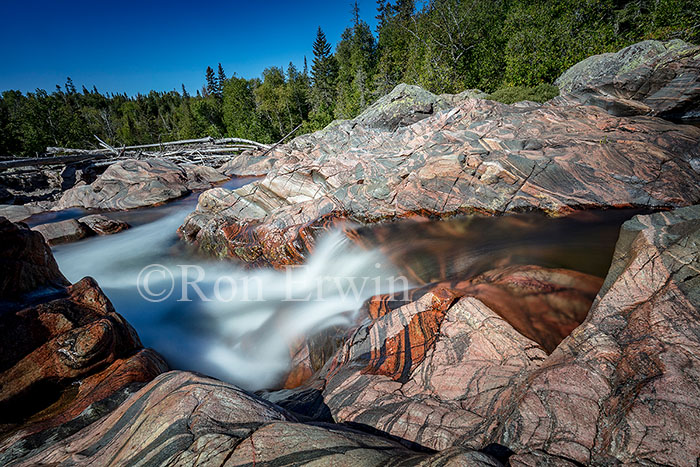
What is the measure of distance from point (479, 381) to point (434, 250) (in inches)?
176

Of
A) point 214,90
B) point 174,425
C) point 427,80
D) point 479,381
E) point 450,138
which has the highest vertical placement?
point 214,90

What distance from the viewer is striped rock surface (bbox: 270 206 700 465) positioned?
6.98 feet

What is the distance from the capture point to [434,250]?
289 inches

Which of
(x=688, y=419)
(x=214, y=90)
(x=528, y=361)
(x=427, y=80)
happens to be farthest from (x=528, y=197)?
(x=214, y=90)

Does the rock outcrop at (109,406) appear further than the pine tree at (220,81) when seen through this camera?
No

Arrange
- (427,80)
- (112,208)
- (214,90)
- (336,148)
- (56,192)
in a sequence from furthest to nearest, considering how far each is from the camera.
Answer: (214,90) < (427,80) < (56,192) < (336,148) < (112,208)

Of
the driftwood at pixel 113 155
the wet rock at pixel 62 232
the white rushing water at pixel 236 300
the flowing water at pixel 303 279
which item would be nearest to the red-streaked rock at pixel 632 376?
the flowing water at pixel 303 279

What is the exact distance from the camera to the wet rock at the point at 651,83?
12.2m

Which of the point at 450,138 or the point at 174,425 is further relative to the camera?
the point at 450,138

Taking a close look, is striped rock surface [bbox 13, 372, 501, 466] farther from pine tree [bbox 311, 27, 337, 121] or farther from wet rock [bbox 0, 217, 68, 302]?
pine tree [bbox 311, 27, 337, 121]

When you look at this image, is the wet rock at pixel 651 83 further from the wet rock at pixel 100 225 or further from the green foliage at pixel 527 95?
the wet rock at pixel 100 225

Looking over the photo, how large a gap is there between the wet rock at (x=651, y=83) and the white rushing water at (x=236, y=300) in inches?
539

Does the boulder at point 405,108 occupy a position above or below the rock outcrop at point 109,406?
above

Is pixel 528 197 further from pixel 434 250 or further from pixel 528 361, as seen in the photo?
pixel 528 361
